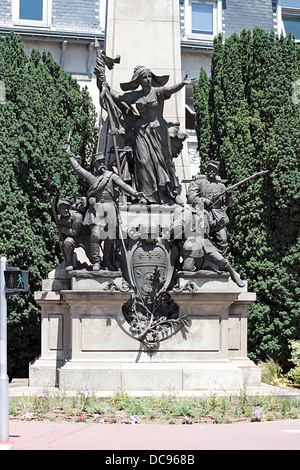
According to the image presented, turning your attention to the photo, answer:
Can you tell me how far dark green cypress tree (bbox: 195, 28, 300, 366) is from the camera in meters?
20.1

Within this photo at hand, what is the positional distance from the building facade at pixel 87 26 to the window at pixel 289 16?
1.51 feet

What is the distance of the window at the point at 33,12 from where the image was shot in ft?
94.2

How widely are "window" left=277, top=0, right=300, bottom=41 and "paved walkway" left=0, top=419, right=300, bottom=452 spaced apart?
2192 cm

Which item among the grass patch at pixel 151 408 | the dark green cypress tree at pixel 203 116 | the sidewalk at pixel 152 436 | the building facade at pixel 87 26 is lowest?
the grass patch at pixel 151 408

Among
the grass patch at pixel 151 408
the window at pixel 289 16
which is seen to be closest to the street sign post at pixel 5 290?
the grass patch at pixel 151 408

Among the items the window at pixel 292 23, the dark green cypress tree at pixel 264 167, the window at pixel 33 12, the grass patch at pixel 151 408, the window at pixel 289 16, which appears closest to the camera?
the grass patch at pixel 151 408

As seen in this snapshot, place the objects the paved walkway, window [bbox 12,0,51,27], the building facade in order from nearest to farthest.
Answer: the paved walkway → the building facade → window [bbox 12,0,51,27]

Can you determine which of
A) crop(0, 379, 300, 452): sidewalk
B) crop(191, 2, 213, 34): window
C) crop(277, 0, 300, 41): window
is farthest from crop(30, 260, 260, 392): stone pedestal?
crop(277, 0, 300, 41): window

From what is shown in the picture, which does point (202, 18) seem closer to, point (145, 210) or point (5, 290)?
point (145, 210)

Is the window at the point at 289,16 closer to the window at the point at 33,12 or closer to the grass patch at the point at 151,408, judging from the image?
the window at the point at 33,12

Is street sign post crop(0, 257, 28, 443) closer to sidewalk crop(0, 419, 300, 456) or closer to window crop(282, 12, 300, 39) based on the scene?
sidewalk crop(0, 419, 300, 456)

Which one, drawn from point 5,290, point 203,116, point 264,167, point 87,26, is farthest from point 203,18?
point 5,290

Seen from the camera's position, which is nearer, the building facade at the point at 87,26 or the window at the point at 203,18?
the building facade at the point at 87,26

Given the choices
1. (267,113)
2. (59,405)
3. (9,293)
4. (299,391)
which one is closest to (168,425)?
(59,405)
